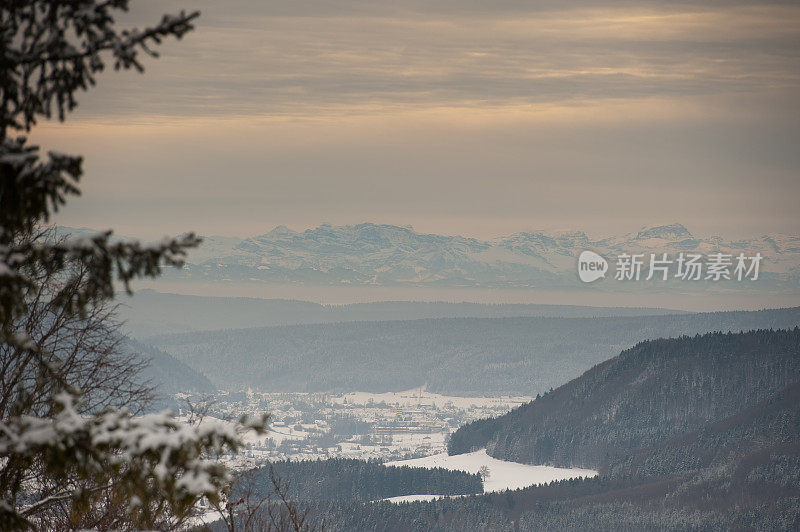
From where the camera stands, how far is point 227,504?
17812 mm

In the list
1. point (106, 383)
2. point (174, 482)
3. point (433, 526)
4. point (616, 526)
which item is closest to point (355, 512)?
point (433, 526)

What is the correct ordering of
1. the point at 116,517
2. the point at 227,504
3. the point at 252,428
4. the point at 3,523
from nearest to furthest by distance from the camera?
1. the point at 3,523
2. the point at 252,428
3. the point at 227,504
4. the point at 116,517

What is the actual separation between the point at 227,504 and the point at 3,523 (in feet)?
27.7

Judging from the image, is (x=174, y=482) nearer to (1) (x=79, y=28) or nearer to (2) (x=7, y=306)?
(2) (x=7, y=306)

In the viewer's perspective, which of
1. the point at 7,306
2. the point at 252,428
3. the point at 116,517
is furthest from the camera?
the point at 116,517

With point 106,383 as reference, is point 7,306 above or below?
above

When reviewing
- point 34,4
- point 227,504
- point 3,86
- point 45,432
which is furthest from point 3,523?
point 227,504

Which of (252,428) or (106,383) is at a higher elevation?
(252,428)

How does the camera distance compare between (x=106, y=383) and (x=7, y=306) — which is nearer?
(x=7, y=306)

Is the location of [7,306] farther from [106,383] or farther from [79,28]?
[106,383]

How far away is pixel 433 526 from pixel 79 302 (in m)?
186

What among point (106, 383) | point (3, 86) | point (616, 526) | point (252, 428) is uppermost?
point (3, 86)

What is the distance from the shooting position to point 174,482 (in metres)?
9.45

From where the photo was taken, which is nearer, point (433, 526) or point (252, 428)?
point (252, 428)
